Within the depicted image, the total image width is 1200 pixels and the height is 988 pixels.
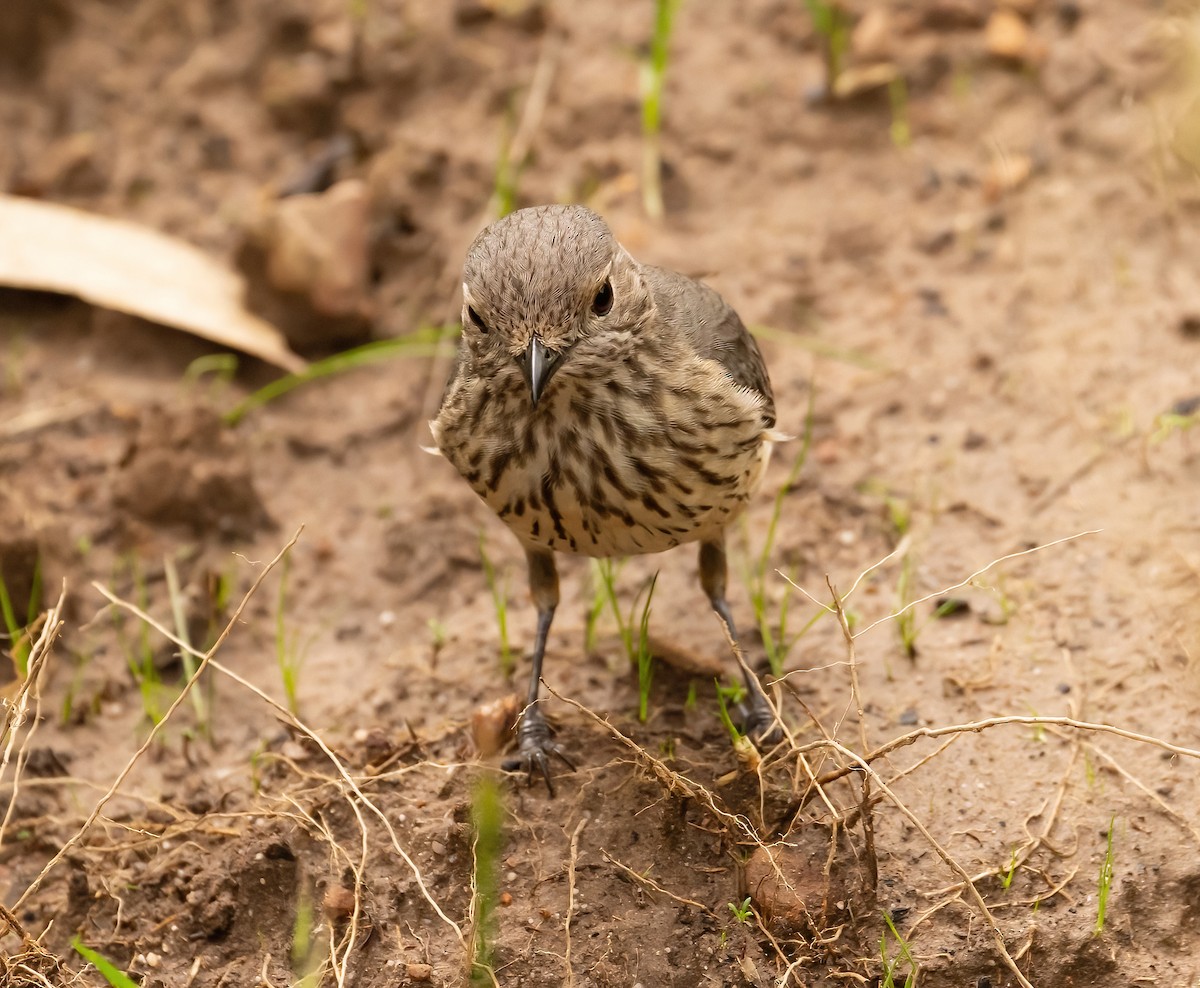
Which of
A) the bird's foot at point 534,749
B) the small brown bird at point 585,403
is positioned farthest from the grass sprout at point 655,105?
the bird's foot at point 534,749

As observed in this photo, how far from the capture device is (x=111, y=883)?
4.58 metres

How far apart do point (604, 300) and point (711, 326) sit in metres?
0.63

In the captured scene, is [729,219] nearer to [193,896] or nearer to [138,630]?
[138,630]

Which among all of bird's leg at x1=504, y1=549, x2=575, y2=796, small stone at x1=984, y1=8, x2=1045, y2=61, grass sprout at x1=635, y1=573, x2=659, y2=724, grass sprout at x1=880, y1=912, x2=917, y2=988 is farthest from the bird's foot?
small stone at x1=984, y1=8, x2=1045, y2=61

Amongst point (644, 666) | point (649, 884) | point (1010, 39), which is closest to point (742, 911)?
point (649, 884)

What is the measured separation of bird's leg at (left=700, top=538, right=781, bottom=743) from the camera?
503 centimetres

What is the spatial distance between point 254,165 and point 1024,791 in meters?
5.06

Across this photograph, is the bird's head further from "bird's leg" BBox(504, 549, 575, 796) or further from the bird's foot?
the bird's foot

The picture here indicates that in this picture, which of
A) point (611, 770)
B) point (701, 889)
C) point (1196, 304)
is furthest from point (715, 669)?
point (1196, 304)

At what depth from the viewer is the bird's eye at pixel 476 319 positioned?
4262mm

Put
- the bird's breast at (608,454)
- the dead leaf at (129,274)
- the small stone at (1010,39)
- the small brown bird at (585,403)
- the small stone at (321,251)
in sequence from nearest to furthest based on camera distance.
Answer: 1. the small brown bird at (585,403)
2. the bird's breast at (608,454)
3. the small stone at (321,251)
4. the dead leaf at (129,274)
5. the small stone at (1010,39)

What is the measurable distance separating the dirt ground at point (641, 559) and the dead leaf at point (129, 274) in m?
0.18

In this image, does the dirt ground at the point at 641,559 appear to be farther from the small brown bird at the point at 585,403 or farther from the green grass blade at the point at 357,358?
the small brown bird at the point at 585,403

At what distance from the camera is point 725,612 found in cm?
523
